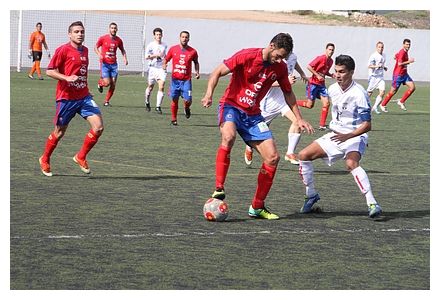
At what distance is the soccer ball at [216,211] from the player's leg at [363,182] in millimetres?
1576

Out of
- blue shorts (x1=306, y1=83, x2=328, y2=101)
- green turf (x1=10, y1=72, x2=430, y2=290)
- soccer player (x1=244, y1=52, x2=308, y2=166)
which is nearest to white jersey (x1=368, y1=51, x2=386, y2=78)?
blue shorts (x1=306, y1=83, x2=328, y2=101)

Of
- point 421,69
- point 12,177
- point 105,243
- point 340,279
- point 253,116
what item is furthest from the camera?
point 421,69

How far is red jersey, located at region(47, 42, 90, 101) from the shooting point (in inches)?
596

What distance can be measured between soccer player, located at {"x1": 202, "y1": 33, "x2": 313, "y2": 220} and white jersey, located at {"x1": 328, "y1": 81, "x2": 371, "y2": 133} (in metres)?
0.51

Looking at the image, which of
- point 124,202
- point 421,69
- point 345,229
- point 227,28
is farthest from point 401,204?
point 421,69

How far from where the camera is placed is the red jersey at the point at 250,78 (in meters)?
12.0

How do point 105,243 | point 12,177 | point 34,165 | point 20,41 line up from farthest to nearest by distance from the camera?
point 20,41 < point 34,165 < point 12,177 < point 105,243

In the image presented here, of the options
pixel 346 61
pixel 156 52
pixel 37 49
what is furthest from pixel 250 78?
pixel 37 49

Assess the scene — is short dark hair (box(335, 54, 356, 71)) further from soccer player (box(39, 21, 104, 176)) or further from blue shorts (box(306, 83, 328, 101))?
blue shorts (box(306, 83, 328, 101))

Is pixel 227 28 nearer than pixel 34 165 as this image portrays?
No

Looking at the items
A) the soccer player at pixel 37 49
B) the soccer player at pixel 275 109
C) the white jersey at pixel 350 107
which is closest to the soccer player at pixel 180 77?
the soccer player at pixel 275 109

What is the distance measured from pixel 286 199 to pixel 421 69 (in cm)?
4900

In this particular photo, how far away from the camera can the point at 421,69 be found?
61.2 m

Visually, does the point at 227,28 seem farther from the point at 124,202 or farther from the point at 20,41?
the point at 124,202
